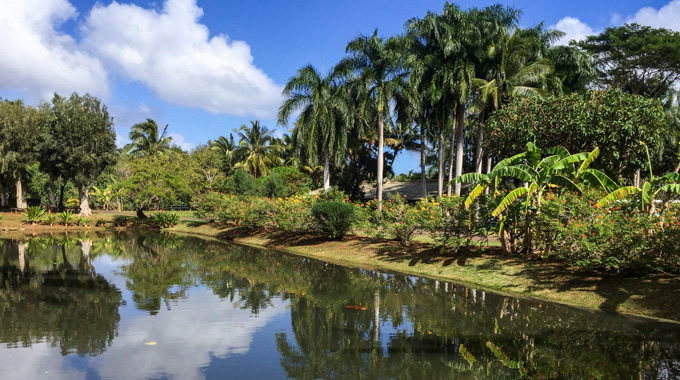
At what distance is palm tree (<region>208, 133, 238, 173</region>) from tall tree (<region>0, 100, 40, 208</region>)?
19.9 meters

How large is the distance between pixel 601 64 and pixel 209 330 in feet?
124

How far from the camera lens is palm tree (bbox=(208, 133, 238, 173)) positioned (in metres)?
56.5

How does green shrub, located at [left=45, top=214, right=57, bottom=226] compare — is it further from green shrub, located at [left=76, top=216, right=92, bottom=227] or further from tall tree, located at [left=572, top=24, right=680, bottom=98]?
tall tree, located at [left=572, top=24, right=680, bottom=98]

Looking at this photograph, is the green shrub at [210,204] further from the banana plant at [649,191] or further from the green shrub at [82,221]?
the banana plant at [649,191]

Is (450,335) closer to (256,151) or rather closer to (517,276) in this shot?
(517,276)

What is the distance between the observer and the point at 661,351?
7473 millimetres

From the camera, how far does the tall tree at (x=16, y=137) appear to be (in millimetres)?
37031

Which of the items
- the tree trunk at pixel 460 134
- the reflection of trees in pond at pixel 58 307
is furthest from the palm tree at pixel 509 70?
the reflection of trees in pond at pixel 58 307

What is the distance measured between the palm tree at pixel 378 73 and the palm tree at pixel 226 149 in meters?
31.4

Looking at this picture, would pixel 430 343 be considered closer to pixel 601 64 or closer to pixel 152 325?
pixel 152 325

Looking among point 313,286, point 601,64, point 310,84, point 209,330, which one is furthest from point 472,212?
point 601,64

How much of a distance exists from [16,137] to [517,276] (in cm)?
3981

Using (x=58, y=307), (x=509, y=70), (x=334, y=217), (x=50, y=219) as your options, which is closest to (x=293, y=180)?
(x=50, y=219)

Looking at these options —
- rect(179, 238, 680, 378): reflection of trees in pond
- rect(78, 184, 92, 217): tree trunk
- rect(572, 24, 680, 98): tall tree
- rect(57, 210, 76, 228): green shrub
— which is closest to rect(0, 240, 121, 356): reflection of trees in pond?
rect(179, 238, 680, 378): reflection of trees in pond
